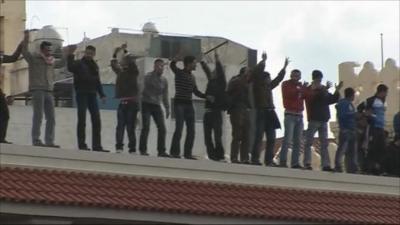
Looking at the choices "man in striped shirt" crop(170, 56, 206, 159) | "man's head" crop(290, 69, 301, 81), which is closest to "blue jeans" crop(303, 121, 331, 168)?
"man's head" crop(290, 69, 301, 81)

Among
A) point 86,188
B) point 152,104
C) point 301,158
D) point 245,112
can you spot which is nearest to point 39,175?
point 86,188

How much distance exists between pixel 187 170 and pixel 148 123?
102cm

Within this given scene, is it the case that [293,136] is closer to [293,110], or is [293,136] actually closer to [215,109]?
[293,110]

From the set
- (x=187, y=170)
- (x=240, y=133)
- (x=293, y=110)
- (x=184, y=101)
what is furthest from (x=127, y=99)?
(x=293, y=110)

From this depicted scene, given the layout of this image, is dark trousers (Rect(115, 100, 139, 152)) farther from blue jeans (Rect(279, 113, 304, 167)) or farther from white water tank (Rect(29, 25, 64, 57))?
white water tank (Rect(29, 25, 64, 57))

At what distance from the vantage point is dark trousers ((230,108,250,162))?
2416 centimetres

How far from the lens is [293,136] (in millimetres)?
24844

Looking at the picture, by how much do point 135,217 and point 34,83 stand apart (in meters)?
2.67

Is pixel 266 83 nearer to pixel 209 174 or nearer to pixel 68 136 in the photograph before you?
pixel 209 174

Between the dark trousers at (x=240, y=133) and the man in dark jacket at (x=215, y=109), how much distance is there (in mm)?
216

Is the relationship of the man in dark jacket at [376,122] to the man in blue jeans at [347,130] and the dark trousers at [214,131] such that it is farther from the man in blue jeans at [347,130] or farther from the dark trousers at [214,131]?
the dark trousers at [214,131]

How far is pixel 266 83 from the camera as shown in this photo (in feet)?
80.2

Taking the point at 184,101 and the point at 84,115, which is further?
the point at 184,101

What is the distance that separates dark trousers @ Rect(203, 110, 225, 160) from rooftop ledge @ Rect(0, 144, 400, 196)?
0.57 metres
